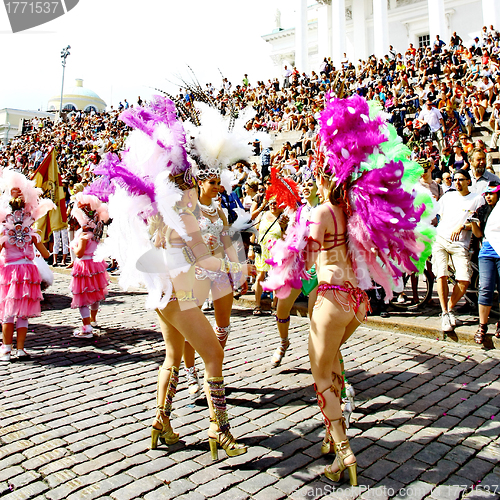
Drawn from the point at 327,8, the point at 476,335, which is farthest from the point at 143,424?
the point at 327,8

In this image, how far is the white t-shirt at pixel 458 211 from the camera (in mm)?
5906

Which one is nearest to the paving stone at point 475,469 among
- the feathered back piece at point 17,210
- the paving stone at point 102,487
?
the paving stone at point 102,487

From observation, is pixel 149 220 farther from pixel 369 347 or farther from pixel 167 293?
pixel 369 347

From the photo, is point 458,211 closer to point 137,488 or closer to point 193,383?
point 193,383

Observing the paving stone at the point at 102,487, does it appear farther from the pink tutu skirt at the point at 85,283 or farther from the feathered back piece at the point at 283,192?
the pink tutu skirt at the point at 85,283

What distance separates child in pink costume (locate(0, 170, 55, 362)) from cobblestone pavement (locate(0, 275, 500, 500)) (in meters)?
0.44

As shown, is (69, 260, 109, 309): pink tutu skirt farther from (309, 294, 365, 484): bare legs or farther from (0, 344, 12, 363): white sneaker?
(309, 294, 365, 484): bare legs

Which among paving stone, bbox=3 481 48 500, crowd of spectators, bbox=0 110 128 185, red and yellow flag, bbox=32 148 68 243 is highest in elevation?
crowd of spectators, bbox=0 110 128 185

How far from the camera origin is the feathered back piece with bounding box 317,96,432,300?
288cm

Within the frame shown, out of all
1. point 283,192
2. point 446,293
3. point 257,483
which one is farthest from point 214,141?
point 446,293

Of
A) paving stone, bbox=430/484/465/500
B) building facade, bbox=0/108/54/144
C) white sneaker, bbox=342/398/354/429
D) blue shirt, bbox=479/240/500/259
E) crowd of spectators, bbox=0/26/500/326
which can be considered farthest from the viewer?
building facade, bbox=0/108/54/144

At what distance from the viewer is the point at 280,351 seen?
16.2 ft

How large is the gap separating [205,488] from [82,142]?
2689 cm
